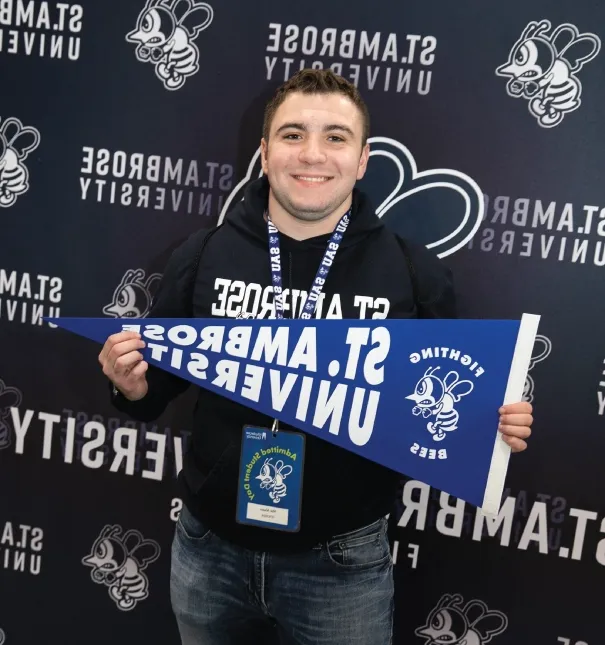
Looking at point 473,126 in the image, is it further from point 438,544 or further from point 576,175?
point 438,544

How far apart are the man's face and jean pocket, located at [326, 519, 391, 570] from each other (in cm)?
70

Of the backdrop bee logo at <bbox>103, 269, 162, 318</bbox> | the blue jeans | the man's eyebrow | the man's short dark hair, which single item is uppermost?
the man's short dark hair

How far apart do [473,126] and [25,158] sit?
1308 mm

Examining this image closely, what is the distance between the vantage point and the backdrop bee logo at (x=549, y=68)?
178 cm

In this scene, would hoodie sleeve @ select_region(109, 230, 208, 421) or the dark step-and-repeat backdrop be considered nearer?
hoodie sleeve @ select_region(109, 230, 208, 421)

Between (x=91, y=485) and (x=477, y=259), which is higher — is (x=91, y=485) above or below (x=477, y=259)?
below

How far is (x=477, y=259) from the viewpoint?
1.92m

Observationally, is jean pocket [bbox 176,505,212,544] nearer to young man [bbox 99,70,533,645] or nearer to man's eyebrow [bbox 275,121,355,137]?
young man [bbox 99,70,533,645]

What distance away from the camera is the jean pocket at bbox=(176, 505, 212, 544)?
61.4 inches

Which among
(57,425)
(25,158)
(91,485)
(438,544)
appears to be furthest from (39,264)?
(438,544)

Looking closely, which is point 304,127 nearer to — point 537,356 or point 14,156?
point 537,356

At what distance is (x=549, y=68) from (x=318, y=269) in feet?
2.79

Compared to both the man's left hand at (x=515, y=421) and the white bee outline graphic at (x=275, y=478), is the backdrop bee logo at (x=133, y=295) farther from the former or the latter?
the man's left hand at (x=515, y=421)

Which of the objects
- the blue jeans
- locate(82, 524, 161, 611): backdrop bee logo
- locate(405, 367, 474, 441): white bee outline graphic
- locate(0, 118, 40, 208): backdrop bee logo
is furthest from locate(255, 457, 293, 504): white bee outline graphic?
locate(0, 118, 40, 208): backdrop bee logo
